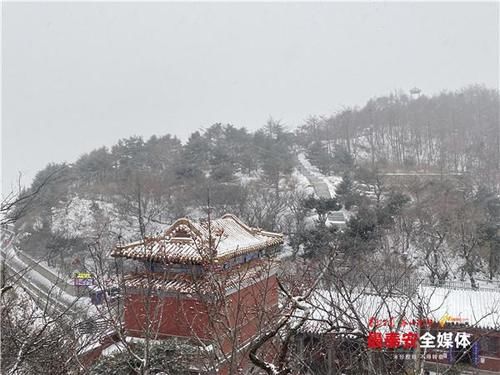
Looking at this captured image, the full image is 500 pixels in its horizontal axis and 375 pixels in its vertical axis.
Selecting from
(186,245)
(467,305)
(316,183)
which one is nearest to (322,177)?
(316,183)

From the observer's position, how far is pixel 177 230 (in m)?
8.70

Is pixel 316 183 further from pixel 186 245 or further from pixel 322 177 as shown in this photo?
pixel 186 245

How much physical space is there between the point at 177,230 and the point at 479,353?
23.5ft

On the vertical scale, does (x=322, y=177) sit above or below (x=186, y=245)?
above

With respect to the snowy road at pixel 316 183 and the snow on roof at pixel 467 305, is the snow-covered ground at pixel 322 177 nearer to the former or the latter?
the snowy road at pixel 316 183

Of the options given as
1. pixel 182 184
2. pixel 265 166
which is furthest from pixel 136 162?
pixel 265 166

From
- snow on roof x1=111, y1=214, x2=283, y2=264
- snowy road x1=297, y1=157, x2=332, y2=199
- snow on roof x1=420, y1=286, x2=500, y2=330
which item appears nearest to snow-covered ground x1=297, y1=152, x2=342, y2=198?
snowy road x1=297, y1=157, x2=332, y2=199

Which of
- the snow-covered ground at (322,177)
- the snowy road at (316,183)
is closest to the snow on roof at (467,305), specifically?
the snowy road at (316,183)

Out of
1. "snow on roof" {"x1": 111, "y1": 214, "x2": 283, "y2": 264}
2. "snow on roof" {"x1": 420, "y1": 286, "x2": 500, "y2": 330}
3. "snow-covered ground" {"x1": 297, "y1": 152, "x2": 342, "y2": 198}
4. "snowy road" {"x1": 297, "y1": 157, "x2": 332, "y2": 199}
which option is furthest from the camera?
"snow-covered ground" {"x1": 297, "y1": 152, "x2": 342, "y2": 198}

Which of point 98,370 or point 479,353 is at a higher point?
point 98,370

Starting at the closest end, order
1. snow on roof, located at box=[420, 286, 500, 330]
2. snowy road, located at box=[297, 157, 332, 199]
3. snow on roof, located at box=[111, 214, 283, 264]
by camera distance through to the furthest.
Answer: snow on roof, located at box=[111, 214, 283, 264]
snow on roof, located at box=[420, 286, 500, 330]
snowy road, located at box=[297, 157, 332, 199]

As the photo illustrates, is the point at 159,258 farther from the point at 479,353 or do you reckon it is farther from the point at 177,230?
the point at 479,353

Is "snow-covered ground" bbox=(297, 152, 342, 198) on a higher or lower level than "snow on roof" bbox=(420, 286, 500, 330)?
higher

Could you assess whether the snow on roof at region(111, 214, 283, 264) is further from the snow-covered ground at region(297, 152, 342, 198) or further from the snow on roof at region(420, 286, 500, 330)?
the snow-covered ground at region(297, 152, 342, 198)
